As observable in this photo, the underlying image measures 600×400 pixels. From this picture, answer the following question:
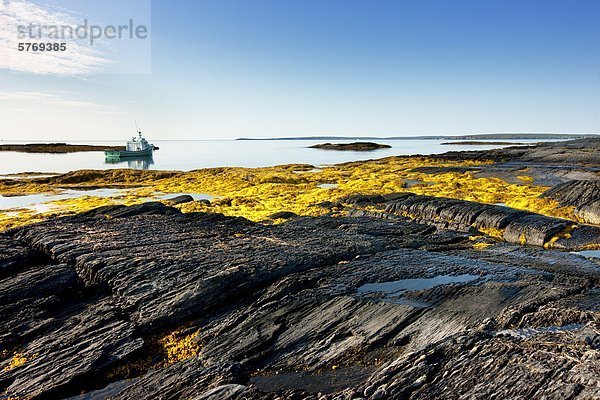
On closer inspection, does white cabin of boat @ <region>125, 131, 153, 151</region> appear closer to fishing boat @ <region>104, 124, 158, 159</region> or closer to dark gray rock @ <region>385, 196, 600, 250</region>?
fishing boat @ <region>104, 124, 158, 159</region>

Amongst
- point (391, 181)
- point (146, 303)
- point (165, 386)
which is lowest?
point (165, 386)

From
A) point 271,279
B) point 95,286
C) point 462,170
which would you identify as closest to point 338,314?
point 271,279

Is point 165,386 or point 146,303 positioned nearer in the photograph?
point 165,386

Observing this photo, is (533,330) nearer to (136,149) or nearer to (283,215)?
(283,215)

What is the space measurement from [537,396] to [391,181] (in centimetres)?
4085

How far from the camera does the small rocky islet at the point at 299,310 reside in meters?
10.2

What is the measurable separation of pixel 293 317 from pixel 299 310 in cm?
48

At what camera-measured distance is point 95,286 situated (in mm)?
16438

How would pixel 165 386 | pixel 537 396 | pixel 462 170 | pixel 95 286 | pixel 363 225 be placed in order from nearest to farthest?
1. pixel 537 396
2. pixel 165 386
3. pixel 95 286
4. pixel 363 225
5. pixel 462 170

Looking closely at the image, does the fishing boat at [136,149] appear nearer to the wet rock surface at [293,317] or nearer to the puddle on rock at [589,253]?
the wet rock surface at [293,317]

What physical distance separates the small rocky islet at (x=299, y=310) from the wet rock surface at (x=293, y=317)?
66 mm

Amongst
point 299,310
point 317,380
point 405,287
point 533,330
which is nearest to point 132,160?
point 299,310

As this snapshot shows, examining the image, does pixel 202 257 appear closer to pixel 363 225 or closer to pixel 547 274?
pixel 363 225

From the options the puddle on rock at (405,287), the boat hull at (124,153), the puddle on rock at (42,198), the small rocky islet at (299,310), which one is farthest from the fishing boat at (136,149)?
the puddle on rock at (405,287)
